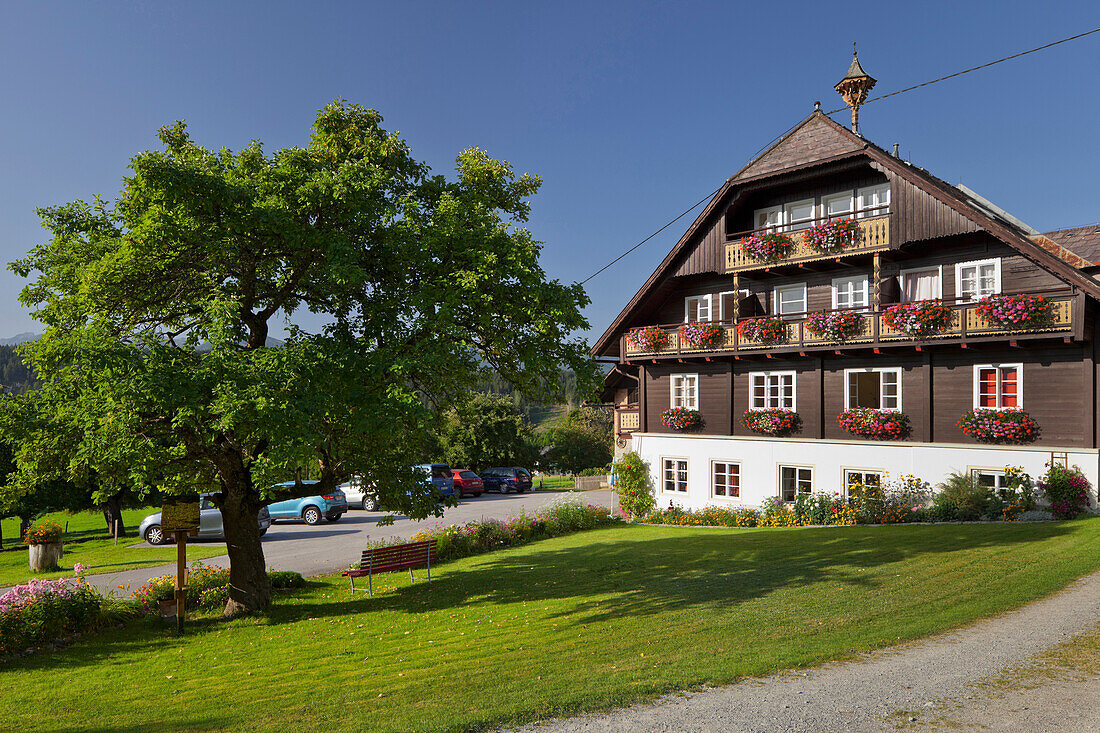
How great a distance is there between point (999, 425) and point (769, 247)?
906 centimetres

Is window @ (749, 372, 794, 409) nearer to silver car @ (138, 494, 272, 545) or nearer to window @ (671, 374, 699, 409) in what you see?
window @ (671, 374, 699, 409)

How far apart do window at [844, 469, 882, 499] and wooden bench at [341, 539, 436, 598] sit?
1452 cm

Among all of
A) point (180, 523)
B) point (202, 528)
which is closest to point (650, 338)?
point (202, 528)

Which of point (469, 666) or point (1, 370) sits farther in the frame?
point (1, 370)

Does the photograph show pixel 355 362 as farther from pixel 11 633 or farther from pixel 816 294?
pixel 816 294

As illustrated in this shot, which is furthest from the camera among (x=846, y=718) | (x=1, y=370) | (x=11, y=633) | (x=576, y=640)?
(x=1, y=370)

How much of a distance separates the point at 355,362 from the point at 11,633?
22.6ft

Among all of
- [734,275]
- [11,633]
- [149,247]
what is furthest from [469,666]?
[734,275]

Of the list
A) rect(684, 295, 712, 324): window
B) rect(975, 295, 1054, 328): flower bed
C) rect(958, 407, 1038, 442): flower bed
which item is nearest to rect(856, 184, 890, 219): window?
rect(975, 295, 1054, 328): flower bed

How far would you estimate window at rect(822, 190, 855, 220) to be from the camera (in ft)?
78.9

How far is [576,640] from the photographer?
977 cm

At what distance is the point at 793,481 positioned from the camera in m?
24.4

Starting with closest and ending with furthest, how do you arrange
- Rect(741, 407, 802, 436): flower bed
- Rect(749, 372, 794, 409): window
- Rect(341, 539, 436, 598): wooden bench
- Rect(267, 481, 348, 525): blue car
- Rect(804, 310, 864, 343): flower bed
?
Rect(341, 539, 436, 598): wooden bench
Rect(804, 310, 864, 343): flower bed
Rect(741, 407, 802, 436): flower bed
Rect(749, 372, 794, 409): window
Rect(267, 481, 348, 525): blue car

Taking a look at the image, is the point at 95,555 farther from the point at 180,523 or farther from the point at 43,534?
the point at 180,523
